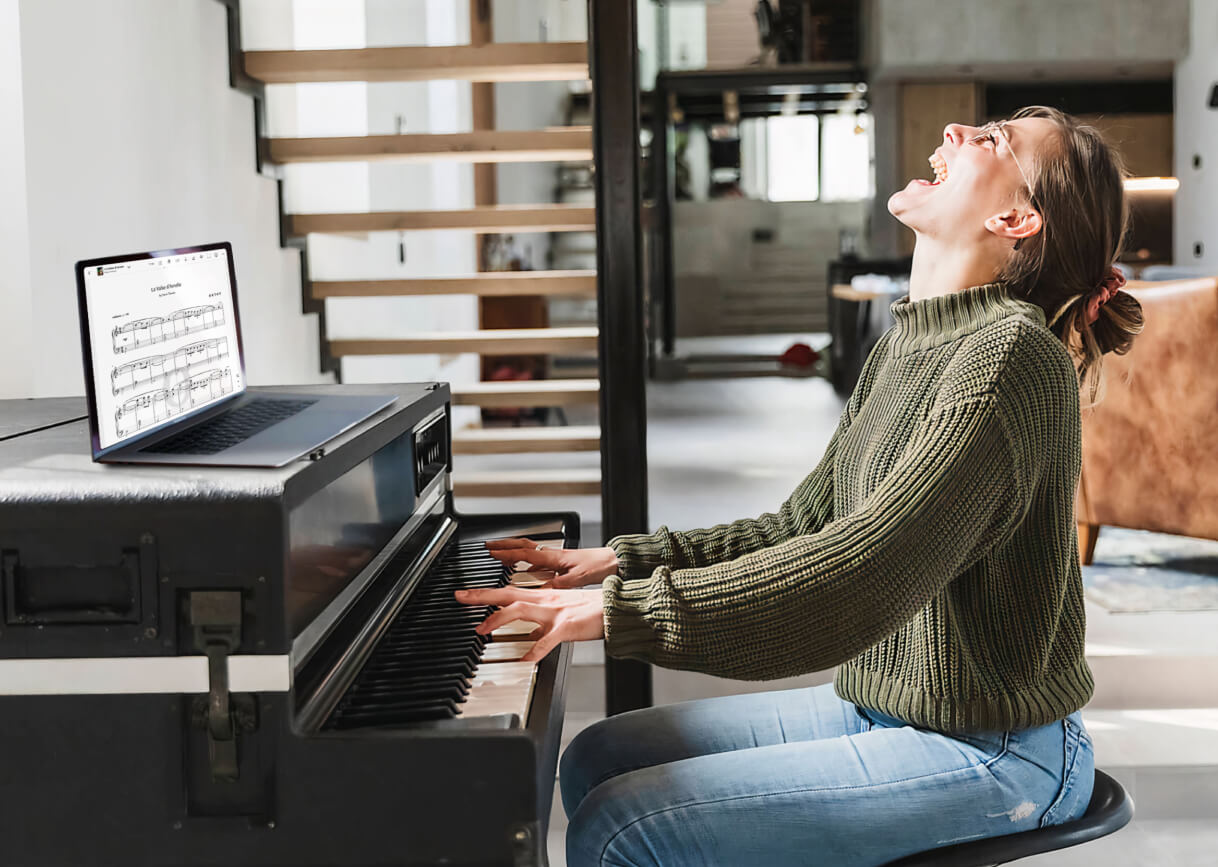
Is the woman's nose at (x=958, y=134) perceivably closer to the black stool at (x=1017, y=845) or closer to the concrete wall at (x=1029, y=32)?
the black stool at (x=1017, y=845)

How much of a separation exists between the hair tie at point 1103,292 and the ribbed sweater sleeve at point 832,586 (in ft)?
0.98

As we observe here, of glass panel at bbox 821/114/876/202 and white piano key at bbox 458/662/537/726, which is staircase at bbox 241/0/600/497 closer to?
white piano key at bbox 458/662/537/726

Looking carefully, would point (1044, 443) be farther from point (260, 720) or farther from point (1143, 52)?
point (1143, 52)

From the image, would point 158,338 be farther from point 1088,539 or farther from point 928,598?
point 1088,539

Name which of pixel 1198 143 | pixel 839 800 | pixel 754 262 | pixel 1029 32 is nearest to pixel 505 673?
pixel 839 800

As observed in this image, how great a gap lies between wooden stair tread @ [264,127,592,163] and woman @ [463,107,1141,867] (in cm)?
235

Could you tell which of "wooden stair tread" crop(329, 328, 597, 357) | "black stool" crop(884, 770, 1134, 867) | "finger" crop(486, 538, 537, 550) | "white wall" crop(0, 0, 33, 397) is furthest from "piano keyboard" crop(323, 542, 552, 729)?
"wooden stair tread" crop(329, 328, 597, 357)

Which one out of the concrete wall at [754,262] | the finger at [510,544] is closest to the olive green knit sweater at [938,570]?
the finger at [510,544]

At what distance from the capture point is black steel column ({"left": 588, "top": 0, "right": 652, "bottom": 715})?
268 centimetres

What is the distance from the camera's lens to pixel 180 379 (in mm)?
1389

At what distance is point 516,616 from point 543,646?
43mm

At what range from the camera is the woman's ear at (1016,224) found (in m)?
1.43

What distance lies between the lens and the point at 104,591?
1.02m

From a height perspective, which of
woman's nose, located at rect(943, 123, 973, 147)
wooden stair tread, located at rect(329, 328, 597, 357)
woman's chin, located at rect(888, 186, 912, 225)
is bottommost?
wooden stair tread, located at rect(329, 328, 597, 357)
